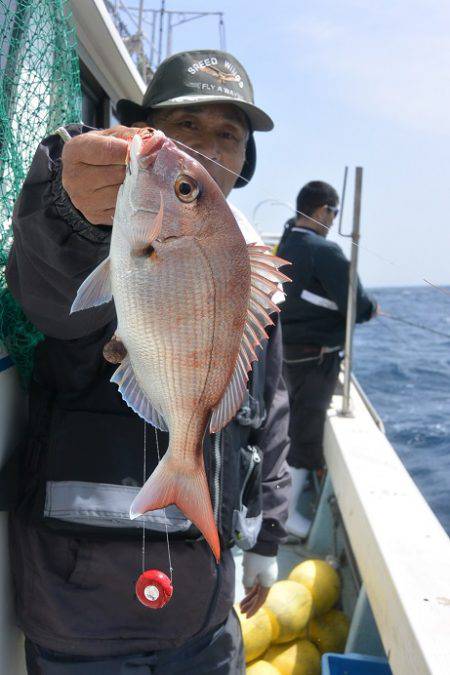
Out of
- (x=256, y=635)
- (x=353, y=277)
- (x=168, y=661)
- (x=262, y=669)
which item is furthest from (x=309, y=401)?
(x=168, y=661)

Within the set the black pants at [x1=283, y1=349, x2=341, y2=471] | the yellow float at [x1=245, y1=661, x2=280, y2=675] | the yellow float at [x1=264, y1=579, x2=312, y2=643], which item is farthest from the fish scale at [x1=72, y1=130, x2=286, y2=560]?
the black pants at [x1=283, y1=349, x2=341, y2=471]

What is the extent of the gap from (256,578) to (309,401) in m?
2.16

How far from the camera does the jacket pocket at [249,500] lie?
75.1 inches

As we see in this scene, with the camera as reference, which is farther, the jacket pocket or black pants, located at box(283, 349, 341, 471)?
black pants, located at box(283, 349, 341, 471)

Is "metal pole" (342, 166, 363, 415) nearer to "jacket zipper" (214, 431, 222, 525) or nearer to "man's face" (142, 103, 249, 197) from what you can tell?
"man's face" (142, 103, 249, 197)

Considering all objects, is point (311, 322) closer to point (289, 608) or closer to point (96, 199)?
point (289, 608)

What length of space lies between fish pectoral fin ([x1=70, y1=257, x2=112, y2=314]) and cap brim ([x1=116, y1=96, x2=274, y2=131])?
950 millimetres

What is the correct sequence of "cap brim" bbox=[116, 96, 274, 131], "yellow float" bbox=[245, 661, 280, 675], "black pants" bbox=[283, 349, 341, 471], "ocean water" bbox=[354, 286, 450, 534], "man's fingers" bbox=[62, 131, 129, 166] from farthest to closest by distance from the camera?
"ocean water" bbox=[354, 286, 450, 534] < "black pants" bbox=[283, 349, 341, 471] < "yellow float" bbox=[245, 661, 280, 675] < "cap brim" bbox=[116, 96, 274, 131] < "man's fingers" bbox=[62, 131, 129, 166]

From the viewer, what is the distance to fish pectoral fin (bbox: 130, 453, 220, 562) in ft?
3.92

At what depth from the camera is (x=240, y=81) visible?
205 centimetres

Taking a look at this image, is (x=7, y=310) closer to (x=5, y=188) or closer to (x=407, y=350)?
(x=5, y=188)

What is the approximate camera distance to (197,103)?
6.27 feet

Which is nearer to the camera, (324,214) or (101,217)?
(101,217)

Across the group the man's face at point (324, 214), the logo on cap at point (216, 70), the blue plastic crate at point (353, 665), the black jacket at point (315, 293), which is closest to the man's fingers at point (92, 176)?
the logo on cap at point (216, 70)
